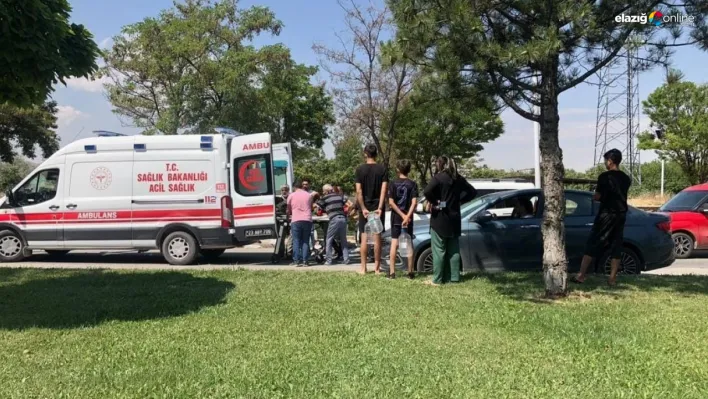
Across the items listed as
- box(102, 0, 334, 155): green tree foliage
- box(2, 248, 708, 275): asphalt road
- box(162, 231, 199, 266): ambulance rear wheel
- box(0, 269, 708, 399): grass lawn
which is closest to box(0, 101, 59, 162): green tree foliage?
box(102, 0, 334, 155): green tree foliage

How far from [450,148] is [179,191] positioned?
60.2 feet

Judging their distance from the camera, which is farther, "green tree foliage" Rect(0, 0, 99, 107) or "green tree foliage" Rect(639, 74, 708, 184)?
"green tree foliage" Rect(639, 74, 708, 184)

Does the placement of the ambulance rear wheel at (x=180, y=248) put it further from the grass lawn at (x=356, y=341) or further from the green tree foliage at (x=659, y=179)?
the green tree foliage at (x=659, y=179)

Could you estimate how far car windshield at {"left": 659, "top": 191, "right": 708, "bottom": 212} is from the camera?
1282 centimetres

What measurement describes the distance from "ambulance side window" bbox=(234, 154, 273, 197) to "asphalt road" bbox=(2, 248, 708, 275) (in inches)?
59.9

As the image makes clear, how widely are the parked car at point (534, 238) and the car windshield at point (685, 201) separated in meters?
4.70

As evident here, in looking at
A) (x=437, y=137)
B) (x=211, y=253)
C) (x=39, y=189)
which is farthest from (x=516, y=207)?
(x=437, y=137)

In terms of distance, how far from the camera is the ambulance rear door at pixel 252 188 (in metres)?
11.6

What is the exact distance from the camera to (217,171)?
11.5 meters

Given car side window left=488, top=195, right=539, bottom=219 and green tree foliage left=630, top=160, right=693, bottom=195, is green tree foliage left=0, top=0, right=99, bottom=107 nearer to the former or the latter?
car side window left=488, top=195, right=539, bottom=219

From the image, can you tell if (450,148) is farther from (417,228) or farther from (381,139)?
(417,228)

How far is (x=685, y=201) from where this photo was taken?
13.1 m

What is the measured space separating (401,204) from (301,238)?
12.0 ft

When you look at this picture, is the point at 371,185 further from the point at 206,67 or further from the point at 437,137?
the point at 437,137
